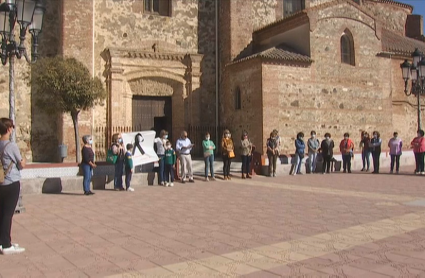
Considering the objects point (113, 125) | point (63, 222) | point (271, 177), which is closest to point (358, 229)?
point (63, 222)

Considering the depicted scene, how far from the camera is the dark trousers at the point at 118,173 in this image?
12367mm

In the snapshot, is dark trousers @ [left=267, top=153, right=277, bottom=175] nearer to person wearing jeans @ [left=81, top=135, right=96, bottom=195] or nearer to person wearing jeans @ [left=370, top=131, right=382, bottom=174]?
person wearing jeans @ [left=370, top=131, right=382, bottom=174]

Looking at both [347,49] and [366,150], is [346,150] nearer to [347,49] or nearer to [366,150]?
[366,150]

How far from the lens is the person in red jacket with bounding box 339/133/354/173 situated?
16.7 metres

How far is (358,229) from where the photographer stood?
6.60 meters

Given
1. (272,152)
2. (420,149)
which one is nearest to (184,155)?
(272,152)

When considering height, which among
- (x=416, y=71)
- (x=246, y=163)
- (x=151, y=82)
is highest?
(x=151, y=82)

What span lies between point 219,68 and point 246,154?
8.49m

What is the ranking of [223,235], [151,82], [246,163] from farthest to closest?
[151,82] → [246,163] → [223,235]

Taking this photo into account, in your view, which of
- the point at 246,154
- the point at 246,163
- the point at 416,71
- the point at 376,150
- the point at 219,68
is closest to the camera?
the point at 246,154

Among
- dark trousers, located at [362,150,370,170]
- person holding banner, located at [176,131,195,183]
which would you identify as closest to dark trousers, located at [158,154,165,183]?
person holding banner, located at [176,131,195,183]

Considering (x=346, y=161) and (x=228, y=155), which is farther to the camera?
(x=346, y=161)

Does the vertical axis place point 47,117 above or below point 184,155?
above

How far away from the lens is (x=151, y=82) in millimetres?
21500
